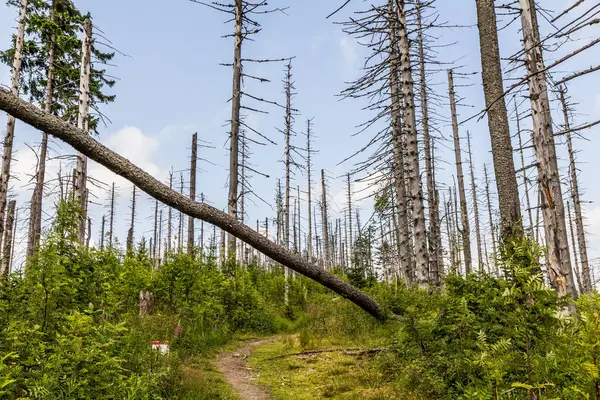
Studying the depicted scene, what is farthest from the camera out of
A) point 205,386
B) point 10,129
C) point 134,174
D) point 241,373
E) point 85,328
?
point 10,129

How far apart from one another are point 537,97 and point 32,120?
8.83 meters

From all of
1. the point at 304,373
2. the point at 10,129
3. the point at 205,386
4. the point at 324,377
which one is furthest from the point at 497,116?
the point at 10,129

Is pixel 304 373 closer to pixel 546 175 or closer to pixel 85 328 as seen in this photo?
pixel 85 328

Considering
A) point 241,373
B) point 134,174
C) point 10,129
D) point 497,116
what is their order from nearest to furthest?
point 134,174, point 497,116, point 241,373, point 10,129

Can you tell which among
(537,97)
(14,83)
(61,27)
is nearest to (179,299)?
(537,97)

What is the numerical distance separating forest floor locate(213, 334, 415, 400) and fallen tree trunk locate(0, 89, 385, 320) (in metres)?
1.86

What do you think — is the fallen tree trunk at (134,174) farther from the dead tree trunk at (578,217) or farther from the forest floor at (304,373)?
the dead tree trunk at (578,217)

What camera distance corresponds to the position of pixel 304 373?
273 inches

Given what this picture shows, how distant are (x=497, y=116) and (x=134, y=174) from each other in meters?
6.17

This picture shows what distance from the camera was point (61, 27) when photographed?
17.4m

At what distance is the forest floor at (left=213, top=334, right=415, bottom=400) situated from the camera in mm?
5602

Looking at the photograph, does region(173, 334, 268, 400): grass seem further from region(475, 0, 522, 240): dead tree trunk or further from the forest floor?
region(475, 0, 522, 240): dead tree trunk

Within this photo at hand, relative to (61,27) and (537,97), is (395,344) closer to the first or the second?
(537,97)

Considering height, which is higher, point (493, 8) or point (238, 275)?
point (493, 8)
